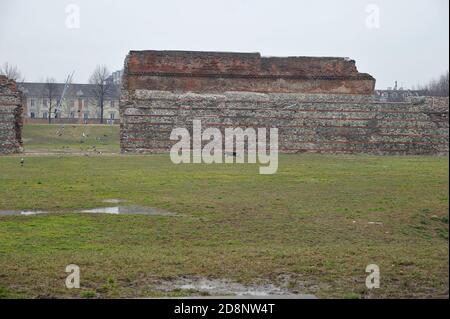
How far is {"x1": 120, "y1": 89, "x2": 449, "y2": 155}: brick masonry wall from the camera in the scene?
115 feet

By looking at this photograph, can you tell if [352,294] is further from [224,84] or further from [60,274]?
[224,84]

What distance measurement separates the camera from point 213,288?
7559mm

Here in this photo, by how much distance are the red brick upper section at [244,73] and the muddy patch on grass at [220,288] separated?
3143 centimetres

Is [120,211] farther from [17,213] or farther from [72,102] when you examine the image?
[72,102]

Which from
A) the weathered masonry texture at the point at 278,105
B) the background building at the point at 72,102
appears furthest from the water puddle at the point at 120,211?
the background building at the point at 72,102

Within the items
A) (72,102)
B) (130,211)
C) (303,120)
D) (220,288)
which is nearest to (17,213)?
(130,211)

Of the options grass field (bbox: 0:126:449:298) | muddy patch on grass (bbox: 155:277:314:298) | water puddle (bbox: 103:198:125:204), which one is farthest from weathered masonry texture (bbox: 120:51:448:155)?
muddy patch on grass (bbox: 155:277:314:298)

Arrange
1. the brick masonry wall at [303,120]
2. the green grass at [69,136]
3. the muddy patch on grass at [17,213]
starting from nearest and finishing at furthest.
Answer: the muddy patch on grass at [17,213] < the brick masonry wall at [303,120] < the green grass at [69,136]

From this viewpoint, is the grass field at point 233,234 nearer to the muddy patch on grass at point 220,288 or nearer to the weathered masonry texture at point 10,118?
the muddy patch on grass at point 220,288

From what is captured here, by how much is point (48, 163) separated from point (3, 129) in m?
10.7

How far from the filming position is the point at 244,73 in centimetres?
3912

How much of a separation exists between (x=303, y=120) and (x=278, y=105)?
1.86 m

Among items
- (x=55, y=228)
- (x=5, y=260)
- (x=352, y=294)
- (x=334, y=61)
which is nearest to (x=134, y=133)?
(x=334, y=61)

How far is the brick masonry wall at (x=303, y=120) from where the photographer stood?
35.0 m
